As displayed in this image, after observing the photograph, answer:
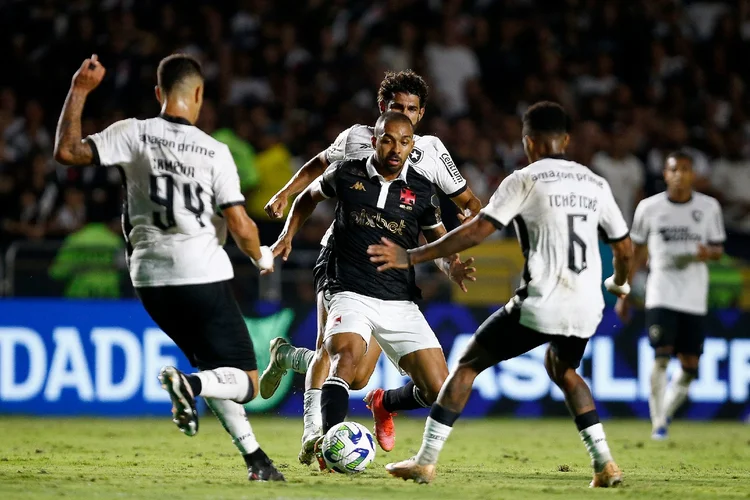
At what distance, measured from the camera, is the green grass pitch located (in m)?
6.91

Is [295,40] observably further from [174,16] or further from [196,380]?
[196,380]

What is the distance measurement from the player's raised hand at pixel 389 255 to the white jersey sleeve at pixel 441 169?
1326 millimetres

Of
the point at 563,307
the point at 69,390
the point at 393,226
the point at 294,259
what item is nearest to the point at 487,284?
the point at 294,259

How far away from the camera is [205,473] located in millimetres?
8055

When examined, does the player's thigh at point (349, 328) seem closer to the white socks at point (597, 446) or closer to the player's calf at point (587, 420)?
the player's calf at point (587, 420)

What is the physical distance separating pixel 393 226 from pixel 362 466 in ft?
5.39

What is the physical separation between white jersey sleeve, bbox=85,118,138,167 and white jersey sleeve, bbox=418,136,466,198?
89.7 inches

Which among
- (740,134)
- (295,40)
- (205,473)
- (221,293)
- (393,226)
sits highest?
(295,40)

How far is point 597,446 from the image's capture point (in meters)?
7.45

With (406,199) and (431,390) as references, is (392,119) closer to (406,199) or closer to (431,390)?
(406,199)

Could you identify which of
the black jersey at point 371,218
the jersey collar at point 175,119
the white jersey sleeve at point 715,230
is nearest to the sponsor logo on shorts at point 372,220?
the black jersey at point 371,218

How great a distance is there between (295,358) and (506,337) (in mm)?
2489

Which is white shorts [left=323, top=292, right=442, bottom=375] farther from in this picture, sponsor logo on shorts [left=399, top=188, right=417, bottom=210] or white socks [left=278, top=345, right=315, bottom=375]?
white socks [left=278, top=345, right=315, bottom=375]

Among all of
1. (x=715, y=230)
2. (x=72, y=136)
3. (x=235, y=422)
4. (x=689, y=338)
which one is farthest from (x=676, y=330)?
(x=72, y=136)
